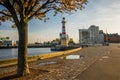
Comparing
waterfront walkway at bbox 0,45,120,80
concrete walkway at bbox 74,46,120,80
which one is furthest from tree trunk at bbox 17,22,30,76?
concrete walkway at bbox 74,46,120,80

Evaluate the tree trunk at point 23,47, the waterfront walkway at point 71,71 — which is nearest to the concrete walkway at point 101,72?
the waterfront walkway at point 71,71

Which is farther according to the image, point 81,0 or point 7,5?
point 81,0

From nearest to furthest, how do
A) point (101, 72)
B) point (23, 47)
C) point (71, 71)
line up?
point (23, 47)
point (101, 72)
point (71, 71)

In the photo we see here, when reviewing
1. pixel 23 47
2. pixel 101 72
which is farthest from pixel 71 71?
pixel 23 47

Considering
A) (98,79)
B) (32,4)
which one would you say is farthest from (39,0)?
(98,79)

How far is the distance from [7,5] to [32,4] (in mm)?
2289

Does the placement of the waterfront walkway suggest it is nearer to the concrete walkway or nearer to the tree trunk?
the concrete walkway

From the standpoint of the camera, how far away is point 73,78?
15672 mm

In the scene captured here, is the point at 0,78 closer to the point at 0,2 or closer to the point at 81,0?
the point at 0,2

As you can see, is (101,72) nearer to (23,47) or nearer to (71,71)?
(71,71)

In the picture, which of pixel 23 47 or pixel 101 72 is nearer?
pixel 23 47

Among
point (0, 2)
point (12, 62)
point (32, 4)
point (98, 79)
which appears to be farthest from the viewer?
point (12, 62)

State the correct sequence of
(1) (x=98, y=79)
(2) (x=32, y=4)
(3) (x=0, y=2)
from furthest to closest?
(2) (x=32, y=4), (3) (x=0, y=2), (1) (x=98, y=79)

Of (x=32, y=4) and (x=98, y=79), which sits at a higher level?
(x=32, y=4)
